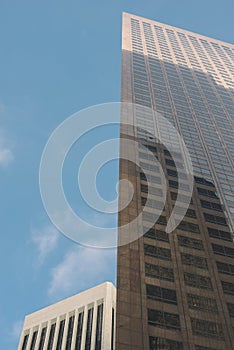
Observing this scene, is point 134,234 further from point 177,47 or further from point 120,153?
point 177,47

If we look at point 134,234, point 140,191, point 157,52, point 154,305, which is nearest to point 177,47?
point 157,52

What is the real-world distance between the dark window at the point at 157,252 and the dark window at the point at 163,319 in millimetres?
8284

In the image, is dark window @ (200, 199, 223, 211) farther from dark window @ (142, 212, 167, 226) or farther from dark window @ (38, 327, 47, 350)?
dark window @ (38, 327, 47, 350)

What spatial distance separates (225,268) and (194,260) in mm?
4276

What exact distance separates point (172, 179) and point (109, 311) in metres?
25.2

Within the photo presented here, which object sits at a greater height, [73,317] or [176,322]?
[73,317]

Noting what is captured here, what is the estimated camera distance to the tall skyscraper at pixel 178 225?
45.6 m

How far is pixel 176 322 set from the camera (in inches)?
1825

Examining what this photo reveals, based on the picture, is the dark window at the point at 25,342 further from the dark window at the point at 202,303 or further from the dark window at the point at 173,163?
the dark window at the point at 173,163

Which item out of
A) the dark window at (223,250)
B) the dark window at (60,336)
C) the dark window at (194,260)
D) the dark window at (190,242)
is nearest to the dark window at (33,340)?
the dark window at (60,336)

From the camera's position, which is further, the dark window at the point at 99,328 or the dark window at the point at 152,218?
the dark window at the point at 99,328

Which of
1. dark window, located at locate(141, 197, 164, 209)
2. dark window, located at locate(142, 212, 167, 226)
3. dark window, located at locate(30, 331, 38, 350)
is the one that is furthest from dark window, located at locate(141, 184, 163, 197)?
dark window, located at locate(30, 331, 38, 350)

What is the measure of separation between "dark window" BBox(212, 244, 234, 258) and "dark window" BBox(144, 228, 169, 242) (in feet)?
22.7

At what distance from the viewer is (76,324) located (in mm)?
74750
